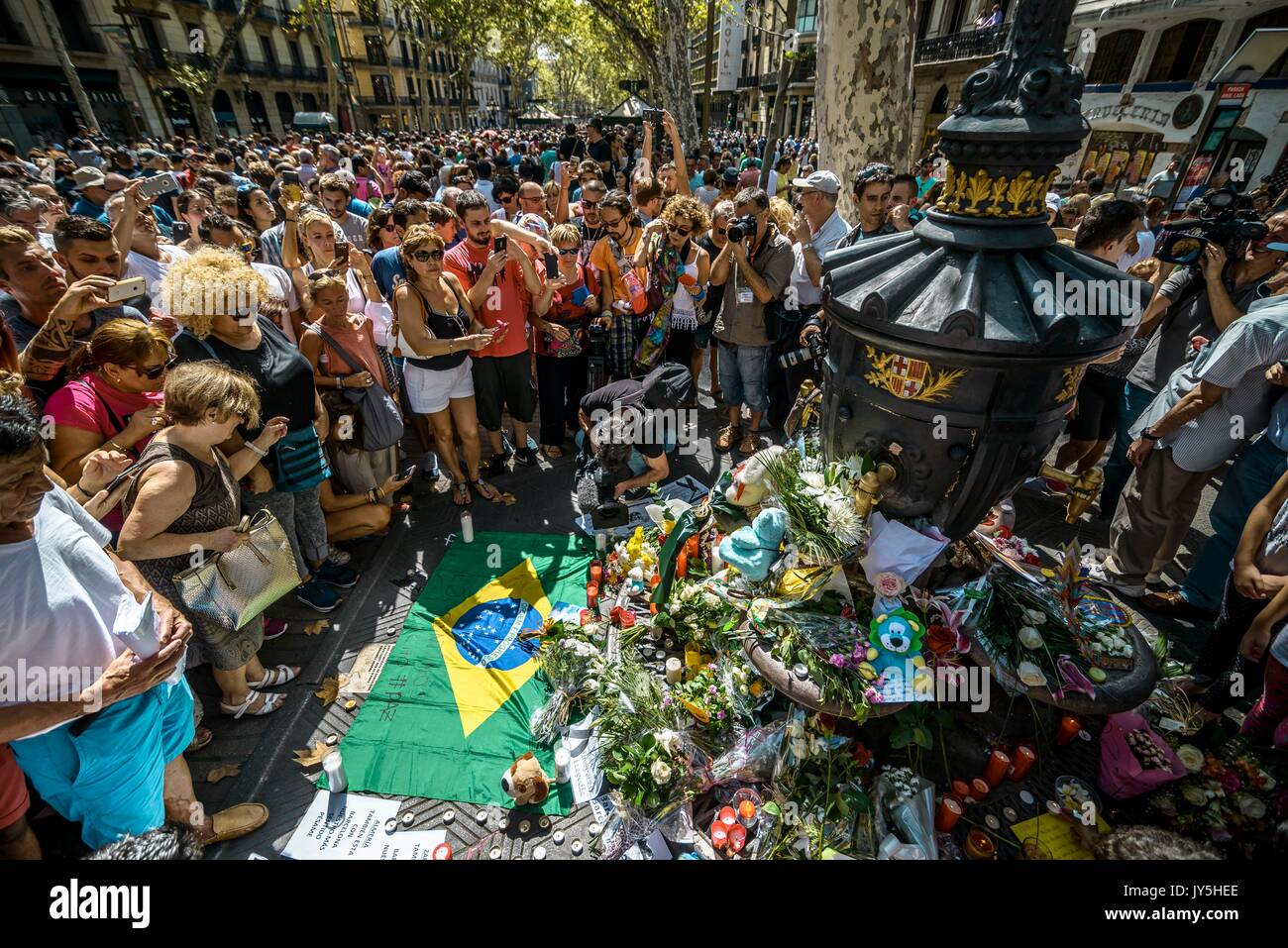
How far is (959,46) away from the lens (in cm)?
2152

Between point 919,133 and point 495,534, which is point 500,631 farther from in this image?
point 919,133

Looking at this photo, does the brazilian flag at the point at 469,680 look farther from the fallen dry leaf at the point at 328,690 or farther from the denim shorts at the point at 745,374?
the denim shorts at the point at 745,374

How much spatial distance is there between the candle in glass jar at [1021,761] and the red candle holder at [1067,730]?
25cm

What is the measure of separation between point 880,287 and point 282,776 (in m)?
3.80

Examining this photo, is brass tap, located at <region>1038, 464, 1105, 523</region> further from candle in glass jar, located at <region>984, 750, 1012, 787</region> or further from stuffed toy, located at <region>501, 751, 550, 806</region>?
stuffed toy, located at <region>501, 751, 550, 806</region>

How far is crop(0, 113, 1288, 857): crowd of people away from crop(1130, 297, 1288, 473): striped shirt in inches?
0.5

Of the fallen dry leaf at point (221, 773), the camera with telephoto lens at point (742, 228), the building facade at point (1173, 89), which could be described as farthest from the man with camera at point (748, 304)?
the building facade at point (1173, 89)

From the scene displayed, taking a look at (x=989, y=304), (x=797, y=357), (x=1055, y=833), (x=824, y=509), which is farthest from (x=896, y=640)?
(x=797, y=357)

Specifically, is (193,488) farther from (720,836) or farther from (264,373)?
(720,836)

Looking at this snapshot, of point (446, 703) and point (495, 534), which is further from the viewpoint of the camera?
point (495, 534)

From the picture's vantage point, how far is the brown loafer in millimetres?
4059

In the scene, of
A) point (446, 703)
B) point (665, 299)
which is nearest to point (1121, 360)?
point (665, 299)

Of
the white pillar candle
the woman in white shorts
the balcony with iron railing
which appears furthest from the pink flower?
the balcony with iron railing

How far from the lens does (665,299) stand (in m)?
5.64
